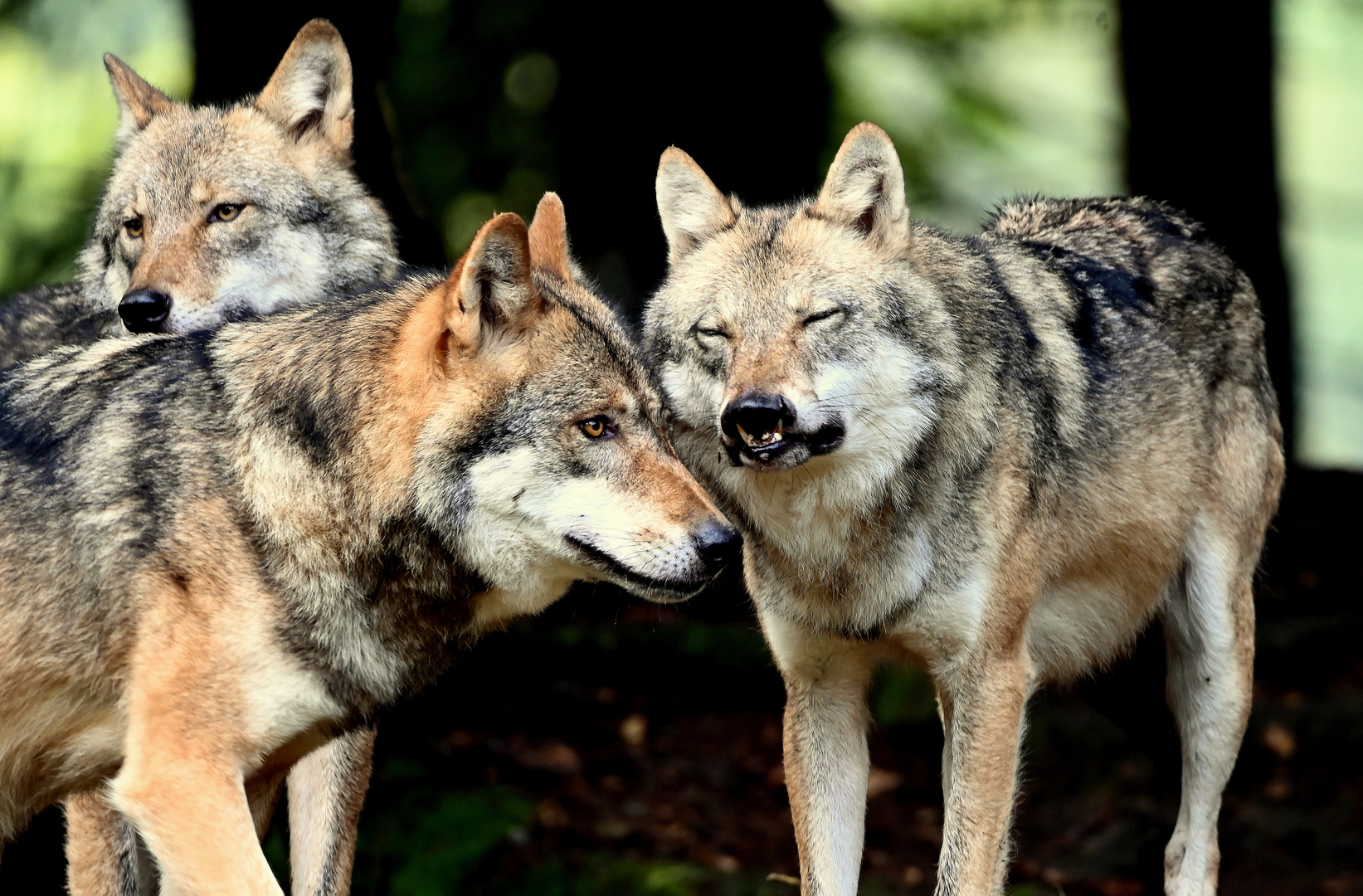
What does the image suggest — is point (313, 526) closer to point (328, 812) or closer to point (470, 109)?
point (328, 812)

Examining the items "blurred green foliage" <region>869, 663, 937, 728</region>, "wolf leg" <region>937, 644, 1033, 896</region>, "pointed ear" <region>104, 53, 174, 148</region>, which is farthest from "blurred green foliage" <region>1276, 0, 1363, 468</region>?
"pointed ear" <region>104, 53, 174, 148</region>

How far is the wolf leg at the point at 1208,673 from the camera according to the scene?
5.97 meters

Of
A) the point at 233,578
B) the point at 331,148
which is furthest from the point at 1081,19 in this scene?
the point at 233,578

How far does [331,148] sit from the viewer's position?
612 cm

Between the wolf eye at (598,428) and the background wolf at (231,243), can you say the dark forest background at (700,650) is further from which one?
the wolf eye at (598,428)

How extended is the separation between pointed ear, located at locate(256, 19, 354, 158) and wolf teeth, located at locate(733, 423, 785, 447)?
268cm

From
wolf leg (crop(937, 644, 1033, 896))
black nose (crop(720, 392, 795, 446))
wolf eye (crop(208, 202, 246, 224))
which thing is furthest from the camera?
wolf eye (crop(208, 202, 246, 224))

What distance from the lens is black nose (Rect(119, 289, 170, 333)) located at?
5270mm

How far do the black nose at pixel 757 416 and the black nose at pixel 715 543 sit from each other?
537 mm

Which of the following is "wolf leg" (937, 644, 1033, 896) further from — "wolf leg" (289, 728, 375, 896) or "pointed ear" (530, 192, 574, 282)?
"wolf leg" (289, 728, 375, 896)

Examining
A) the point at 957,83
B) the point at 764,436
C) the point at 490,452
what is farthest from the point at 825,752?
the point at 957,83

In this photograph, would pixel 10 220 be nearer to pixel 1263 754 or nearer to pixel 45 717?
pixel 45 717

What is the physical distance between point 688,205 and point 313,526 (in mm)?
1904

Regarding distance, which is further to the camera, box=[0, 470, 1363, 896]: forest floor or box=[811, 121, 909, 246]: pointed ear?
box=[0, 470, 1363, 896]: forest floor
